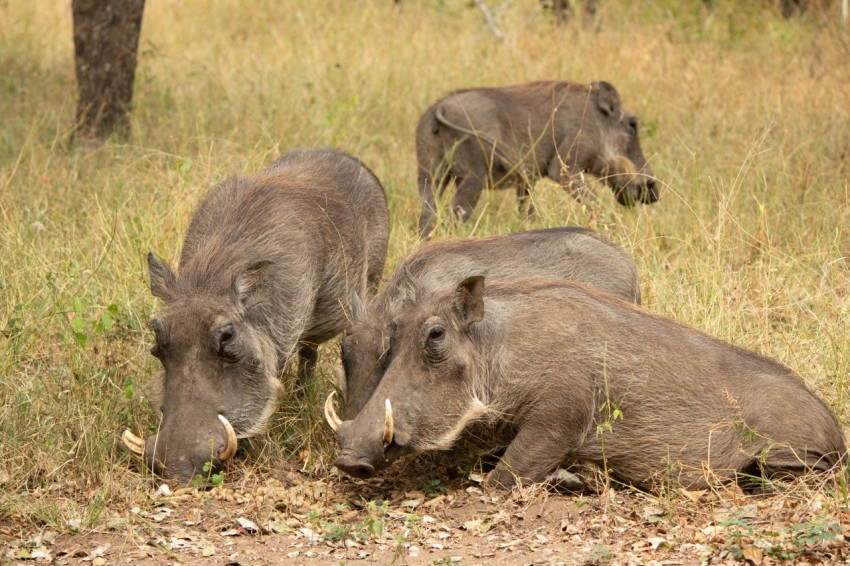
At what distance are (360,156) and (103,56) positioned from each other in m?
1.84

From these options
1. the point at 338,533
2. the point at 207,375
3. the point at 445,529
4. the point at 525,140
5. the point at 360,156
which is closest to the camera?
the point at 338,533

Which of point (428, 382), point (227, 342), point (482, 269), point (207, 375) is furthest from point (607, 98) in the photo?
point (207, 375)

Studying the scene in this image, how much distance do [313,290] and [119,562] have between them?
1391mm

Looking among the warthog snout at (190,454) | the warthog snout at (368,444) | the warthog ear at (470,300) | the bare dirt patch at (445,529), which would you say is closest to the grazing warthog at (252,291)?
the warthog snout at (190,454)

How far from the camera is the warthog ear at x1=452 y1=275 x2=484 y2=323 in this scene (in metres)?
3.72

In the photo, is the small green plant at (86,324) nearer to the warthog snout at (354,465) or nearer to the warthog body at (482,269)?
the warthog body at (482,269)

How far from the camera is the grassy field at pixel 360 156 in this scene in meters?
4.20

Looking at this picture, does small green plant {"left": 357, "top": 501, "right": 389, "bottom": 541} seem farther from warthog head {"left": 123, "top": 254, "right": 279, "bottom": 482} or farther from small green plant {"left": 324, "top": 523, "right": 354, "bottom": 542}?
warthog head {"left": 123, "top": 254, "right": 279, "bottom": 482}

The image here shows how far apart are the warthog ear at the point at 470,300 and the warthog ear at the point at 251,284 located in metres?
0.71

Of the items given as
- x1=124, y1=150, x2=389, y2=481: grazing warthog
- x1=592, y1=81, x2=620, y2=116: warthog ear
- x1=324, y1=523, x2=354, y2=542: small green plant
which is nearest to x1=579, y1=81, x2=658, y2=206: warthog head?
x1=592, y1=81, x2=620, y2=116: warthog ear

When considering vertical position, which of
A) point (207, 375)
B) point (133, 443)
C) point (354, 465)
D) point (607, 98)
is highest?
point (607, 98)

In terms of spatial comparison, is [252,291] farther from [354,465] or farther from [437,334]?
[354,465]

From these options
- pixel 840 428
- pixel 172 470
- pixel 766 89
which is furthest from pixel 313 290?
pixel 766 89

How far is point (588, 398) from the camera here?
374 centimetres
